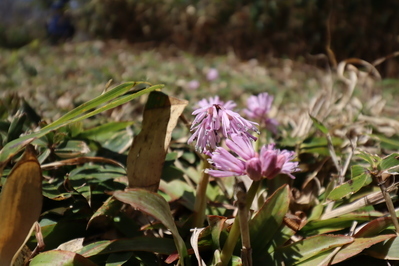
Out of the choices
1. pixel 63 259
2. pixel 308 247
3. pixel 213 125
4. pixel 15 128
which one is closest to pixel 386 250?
pixel 308 247

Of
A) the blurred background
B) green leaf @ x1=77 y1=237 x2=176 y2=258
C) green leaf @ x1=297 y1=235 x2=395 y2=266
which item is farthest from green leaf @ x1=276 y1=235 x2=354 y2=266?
the blurred background

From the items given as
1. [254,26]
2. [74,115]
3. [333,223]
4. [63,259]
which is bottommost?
[254,26]

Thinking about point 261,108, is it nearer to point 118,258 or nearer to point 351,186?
point 351,186

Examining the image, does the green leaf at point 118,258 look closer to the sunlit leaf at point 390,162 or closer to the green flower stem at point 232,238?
the green flower stem at point 232,238

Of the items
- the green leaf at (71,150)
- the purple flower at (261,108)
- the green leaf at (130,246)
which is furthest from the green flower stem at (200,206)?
the purple flower at (261,108)

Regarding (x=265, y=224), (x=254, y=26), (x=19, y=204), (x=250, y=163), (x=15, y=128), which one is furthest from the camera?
(x=254, y=26)

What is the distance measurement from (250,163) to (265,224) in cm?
Result: 28

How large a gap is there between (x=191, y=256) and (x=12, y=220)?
1.21 feet

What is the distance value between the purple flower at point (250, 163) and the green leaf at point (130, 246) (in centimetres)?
26

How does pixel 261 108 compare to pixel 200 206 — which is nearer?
pixel 200 206

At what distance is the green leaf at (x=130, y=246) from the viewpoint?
849mm

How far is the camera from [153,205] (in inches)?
31.2

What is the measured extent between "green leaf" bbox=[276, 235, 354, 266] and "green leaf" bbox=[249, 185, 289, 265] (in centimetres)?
4

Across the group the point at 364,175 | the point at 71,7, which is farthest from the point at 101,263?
the point at 71,7
